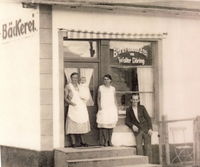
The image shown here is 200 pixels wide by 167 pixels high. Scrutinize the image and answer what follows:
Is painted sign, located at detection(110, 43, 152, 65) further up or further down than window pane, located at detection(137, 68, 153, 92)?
further up

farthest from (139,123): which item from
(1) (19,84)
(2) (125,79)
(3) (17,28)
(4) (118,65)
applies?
(3) (17,28)

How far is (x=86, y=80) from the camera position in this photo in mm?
12578

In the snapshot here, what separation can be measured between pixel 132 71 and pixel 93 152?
246 centimetres

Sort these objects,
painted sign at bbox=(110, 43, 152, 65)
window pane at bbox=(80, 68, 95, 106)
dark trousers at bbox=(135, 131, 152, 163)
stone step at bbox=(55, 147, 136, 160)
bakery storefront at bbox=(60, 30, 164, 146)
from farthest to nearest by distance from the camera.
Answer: painted sign at bbox=(110, 43, 152, 65)
dark trousers at bbox=(135, 131, 152, 163)
window pane at bbox=(80, 68, 95, 106)
bakery storefront at bbox=(60, 30, 164, 146)
stone step at bbox=(55, 147, 136, 160)

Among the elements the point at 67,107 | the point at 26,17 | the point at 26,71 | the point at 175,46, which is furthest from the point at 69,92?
the point at 175,46

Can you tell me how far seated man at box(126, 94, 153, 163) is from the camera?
12672mm

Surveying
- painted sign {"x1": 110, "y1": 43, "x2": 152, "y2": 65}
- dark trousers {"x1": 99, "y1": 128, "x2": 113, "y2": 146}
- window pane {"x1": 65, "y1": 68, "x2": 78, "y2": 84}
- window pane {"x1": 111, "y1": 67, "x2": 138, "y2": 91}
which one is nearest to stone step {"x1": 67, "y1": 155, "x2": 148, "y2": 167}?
dark trousers {"x1": 99, "y1": 128, "x2": 113, "y2": 146}

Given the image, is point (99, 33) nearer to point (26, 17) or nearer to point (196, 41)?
point (26, 17)

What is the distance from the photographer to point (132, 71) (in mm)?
13125

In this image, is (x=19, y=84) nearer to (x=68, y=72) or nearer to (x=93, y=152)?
(x=68, y=72)

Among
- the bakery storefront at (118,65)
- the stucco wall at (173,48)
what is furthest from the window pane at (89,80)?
the stucco wall at (173,48)

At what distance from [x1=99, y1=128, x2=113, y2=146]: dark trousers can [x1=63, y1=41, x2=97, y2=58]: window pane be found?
5.60 ft

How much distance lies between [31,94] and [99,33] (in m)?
2.03

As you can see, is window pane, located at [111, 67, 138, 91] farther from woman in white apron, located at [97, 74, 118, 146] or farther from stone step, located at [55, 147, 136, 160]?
stone step, located at [55, 147, 136, 160]
